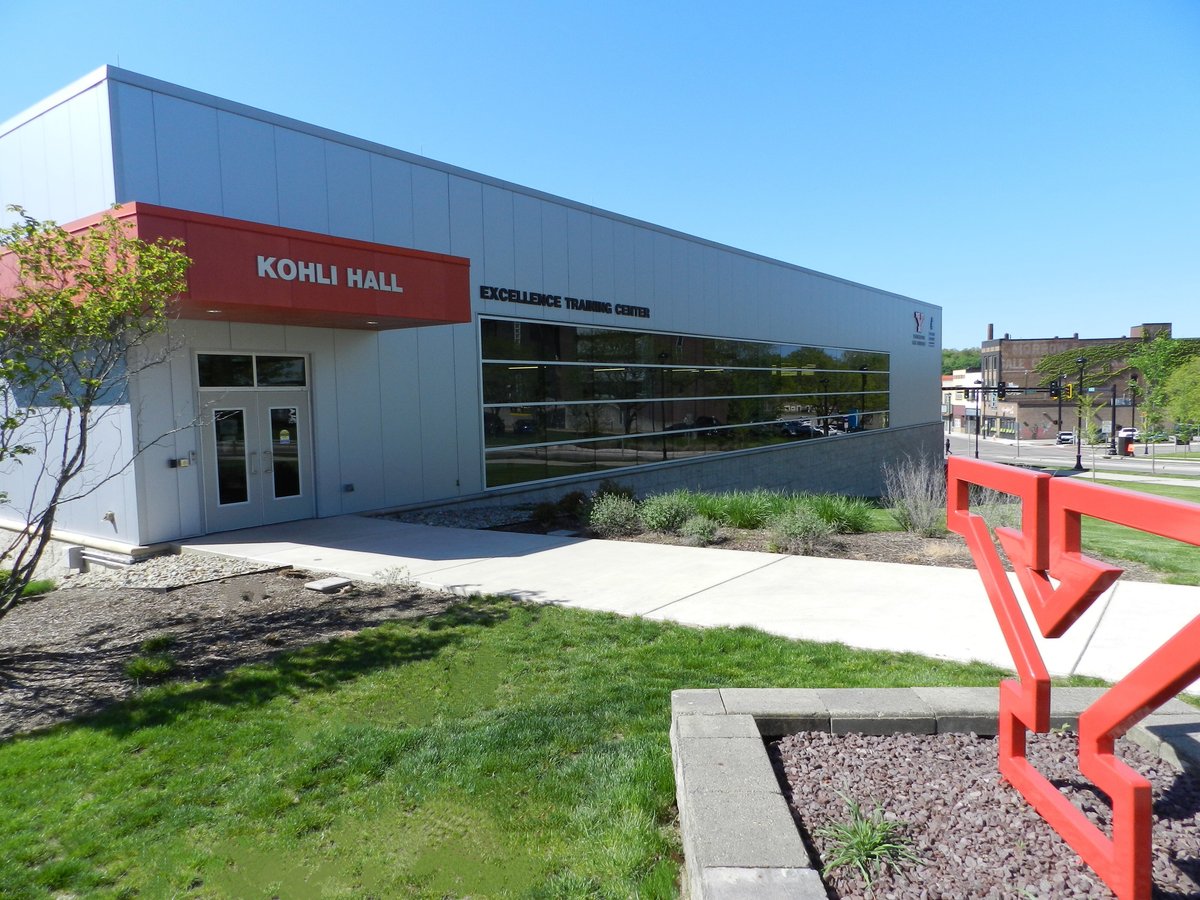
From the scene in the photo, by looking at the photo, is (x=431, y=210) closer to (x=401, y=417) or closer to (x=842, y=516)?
(x=401, y=417)

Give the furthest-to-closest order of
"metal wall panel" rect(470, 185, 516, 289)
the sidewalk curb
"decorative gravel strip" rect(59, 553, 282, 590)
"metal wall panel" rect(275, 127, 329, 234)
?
"metal wall panel" rect(470, 185, 516, 289)
"metal wall panel" rect(275, 127, 329, 234)
"decorative gravel strip" rect(59, 553, 282, 590)
the sidewalk curb

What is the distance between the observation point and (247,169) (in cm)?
1253

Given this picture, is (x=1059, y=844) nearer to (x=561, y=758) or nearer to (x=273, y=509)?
(x=561, y=758)

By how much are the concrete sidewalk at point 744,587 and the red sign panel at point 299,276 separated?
3.38 meters

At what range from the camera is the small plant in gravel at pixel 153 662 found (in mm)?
6074

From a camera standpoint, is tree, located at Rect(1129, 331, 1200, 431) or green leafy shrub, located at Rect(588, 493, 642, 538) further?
tree, located at Rect(1129, 331, 1200, 431)

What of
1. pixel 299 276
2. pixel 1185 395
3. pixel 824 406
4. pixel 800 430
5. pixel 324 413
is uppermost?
pixel 299 276

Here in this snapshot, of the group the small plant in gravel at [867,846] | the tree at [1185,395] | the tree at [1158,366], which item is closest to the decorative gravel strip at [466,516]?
the small plant in gravel at [867,846]

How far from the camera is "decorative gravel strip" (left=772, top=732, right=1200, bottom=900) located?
9.91ft

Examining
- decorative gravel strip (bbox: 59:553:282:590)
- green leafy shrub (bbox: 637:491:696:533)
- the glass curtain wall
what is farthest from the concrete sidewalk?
the glass curtain wall

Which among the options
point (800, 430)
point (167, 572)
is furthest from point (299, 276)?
point (800, 430)

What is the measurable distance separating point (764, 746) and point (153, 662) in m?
4.93

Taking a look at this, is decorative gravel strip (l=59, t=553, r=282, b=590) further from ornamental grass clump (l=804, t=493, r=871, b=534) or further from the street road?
the street road

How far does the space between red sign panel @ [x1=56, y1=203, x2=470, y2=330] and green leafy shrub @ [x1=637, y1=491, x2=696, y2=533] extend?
14.7 ft
